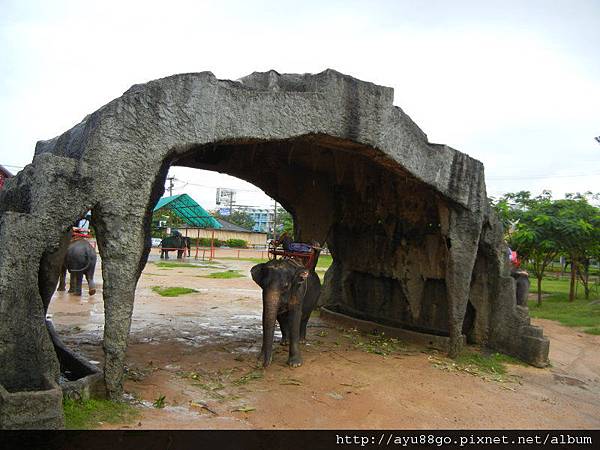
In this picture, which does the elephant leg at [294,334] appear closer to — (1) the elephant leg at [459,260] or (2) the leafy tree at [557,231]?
(1) the elephant leg at [459,260]

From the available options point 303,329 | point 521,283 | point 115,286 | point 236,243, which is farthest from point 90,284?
point 236,243

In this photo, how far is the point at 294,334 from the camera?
673 centimetres

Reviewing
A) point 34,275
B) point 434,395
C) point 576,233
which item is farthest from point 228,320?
point 576,233

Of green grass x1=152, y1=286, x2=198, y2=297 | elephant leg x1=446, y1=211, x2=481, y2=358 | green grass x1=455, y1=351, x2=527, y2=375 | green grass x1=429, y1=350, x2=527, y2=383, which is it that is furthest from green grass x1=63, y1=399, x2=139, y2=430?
green grass x1=152, y1=286, x2=198, y2=297

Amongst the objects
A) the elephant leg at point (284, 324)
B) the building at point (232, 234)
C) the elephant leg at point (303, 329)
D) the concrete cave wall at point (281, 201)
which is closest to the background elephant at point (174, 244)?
the building at point (232, 234)

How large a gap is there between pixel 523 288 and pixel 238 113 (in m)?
7.98

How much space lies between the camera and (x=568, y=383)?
6840 mm

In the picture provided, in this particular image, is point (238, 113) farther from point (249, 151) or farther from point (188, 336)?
point (188, 336)

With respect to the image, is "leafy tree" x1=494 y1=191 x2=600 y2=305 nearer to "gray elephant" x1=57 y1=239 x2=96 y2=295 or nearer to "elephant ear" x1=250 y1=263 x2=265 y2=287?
"elephant ear" x1=250 y1=263 x2=265 y2=287

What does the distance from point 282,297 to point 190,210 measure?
947 inches

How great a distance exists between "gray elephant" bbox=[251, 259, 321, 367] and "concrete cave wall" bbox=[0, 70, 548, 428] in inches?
67.1

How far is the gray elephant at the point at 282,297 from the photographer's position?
6445 mm

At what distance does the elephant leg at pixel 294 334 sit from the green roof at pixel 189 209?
2186 cm

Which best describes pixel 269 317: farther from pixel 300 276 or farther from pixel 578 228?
pixel 578 228
